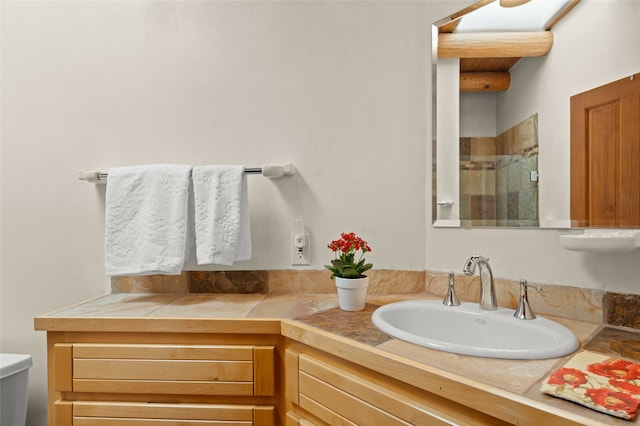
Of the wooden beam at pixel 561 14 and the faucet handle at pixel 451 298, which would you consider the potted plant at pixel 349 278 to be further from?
the wooden beam at pixel 561 14

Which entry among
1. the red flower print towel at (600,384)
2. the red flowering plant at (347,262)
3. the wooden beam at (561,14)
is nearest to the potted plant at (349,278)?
the red flowering plant at (347,262)

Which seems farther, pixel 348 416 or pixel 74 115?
pixel 74 115

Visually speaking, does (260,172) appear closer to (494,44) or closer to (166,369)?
(166,369)

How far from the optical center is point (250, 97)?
53.3 inches

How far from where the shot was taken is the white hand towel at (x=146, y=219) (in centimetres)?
121

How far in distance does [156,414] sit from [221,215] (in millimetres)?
633

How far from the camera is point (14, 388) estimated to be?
124 cm

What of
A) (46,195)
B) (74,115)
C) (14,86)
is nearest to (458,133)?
(74,115)

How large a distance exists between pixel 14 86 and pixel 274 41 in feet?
3.61

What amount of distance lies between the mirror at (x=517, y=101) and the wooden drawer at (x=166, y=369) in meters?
0.80

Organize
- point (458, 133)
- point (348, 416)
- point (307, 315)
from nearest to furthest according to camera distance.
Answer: point (348, 416), point (307, 315), point (458, 133)

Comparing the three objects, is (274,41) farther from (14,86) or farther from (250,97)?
(14,86)

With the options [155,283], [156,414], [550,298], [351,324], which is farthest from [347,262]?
[155,283]

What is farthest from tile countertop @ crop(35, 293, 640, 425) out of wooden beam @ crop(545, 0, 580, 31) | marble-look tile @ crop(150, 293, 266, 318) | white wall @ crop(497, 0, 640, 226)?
wooden beam @ crop(545, 0, 580, 31)
